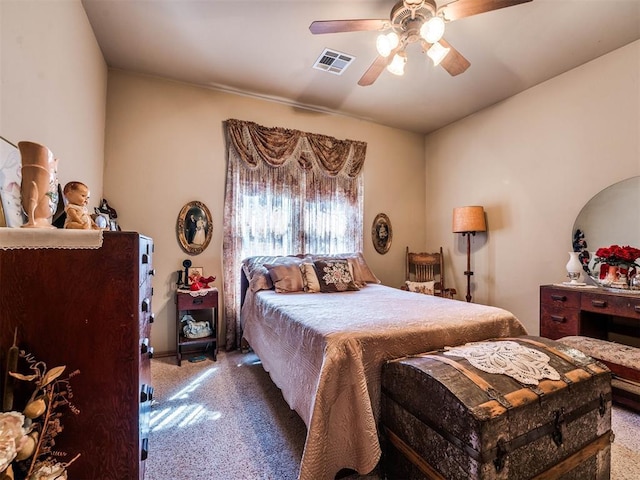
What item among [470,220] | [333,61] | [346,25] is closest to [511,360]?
[346,25]

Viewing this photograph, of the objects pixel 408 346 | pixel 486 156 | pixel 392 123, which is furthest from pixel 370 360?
pixel 392 123

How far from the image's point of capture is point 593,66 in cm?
274

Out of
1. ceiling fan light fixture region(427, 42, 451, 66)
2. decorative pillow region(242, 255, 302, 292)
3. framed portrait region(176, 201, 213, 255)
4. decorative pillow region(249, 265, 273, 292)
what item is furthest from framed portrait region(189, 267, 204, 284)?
ceiling fan light fixture region(427, 42, 451, 66)

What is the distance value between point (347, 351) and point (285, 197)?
2488 millimetres

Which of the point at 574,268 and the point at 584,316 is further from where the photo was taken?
the point at 574,268

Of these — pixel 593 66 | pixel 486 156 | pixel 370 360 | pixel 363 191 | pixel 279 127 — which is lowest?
pixel 370 360

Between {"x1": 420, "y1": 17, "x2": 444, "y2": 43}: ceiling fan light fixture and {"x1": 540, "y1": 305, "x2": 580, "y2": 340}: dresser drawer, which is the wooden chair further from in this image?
{"x1": 420, "y1": 17, "x2": 444, "y2": 43}: ceiling fan light fixture

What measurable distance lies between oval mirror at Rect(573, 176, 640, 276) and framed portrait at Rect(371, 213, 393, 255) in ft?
6.91

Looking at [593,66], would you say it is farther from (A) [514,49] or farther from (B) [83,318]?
(B) [83,318]

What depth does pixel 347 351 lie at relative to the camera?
1.45 m

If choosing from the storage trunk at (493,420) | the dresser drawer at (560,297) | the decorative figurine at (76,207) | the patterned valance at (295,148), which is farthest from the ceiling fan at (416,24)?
the dresser drawer at (560,297)

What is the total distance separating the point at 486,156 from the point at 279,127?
2.68m

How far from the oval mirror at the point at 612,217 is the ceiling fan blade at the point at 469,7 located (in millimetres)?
2091

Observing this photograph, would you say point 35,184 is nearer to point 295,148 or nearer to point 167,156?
point 167,156
